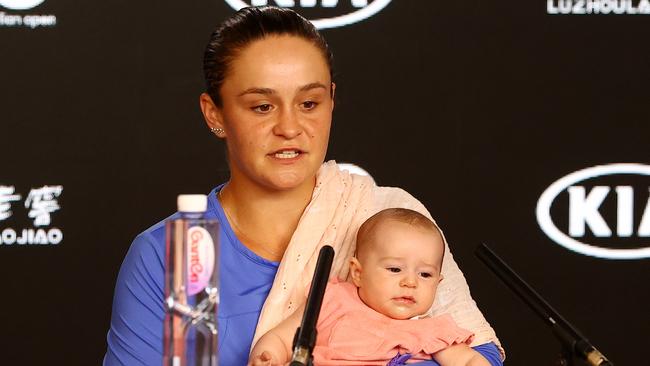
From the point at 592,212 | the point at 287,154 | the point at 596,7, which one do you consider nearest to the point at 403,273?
the point at 287,154

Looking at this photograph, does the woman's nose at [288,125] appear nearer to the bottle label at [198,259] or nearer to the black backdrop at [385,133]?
the bottle label at [198,259]

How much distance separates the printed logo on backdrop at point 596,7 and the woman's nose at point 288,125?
64.2 inches

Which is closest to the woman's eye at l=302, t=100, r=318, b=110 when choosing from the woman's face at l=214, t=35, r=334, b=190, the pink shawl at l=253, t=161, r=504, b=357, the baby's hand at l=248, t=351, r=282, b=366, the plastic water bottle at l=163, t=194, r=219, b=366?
the woman's face at l=214, t=35, r=334, b=190

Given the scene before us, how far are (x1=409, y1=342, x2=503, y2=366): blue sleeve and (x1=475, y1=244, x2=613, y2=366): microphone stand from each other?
47cm

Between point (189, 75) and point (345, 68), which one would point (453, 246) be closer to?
point (345, 68)

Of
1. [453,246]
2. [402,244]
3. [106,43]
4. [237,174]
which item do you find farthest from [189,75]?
[402,244]

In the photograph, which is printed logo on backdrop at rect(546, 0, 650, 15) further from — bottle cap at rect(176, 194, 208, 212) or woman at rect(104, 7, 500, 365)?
bottle cap at rect(176, 194, 208, 212)

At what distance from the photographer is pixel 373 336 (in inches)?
80.8

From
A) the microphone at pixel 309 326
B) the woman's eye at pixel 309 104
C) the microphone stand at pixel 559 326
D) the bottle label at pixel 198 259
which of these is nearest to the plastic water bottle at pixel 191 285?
the bottle label at pixel 198 259

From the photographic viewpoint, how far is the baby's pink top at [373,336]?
2.03m

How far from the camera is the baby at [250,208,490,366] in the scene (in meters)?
2.03

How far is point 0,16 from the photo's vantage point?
341 centimetres

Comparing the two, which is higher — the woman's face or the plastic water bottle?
the woman's face

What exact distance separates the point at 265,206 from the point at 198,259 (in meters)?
0.91
